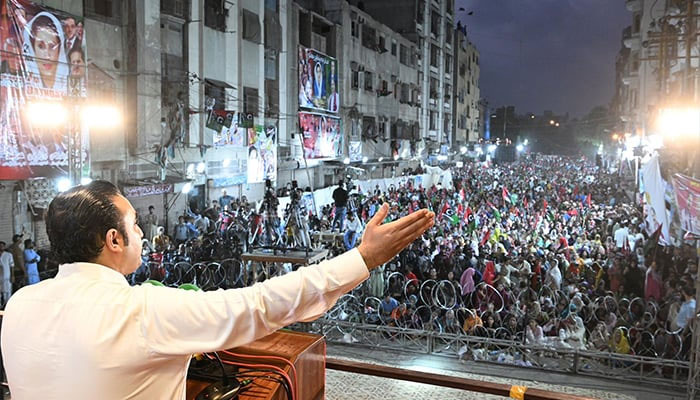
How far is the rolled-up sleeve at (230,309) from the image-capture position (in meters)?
1.52

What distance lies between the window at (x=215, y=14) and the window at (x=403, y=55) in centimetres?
2190

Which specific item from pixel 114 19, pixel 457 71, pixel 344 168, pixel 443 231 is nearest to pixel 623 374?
pixel 443 231

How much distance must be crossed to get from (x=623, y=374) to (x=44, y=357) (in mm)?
7581

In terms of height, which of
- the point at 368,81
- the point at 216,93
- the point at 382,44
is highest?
the point at 382,44

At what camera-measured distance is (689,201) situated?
33.6 feet

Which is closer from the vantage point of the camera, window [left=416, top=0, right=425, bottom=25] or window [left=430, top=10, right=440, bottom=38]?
window [left=416, top=0, right=425, bottom=25]

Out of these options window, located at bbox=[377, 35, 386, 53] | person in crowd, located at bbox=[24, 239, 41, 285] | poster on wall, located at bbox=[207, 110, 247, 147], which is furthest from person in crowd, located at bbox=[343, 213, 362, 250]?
window, located at bbox=[377, 35, 386, 53]

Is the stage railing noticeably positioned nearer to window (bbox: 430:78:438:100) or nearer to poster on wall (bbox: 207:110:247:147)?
poster on wall (bbox: 207:110:247:147)

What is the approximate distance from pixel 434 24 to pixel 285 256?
45239 mm

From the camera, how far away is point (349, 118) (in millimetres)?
32375

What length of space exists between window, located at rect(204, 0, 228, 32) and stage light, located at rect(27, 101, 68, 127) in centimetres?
809

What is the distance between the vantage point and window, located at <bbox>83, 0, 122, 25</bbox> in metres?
14.9

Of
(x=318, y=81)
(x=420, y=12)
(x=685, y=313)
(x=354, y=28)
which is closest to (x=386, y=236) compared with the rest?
(x=685, y=313)

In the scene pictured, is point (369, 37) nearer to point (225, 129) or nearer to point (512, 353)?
point (225, 129)
